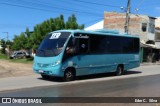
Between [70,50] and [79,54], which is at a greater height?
[70,50]

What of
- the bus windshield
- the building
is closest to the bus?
the bus windshield

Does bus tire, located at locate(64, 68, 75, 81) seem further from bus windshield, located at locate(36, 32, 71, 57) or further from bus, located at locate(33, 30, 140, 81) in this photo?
bus windshield, located at locate(36, 32, 71, 57)

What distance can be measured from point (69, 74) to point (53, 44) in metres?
1.88

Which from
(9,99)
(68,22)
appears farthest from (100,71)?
(68,22)

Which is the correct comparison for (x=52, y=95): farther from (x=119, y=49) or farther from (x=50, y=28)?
(x=50, y=28)

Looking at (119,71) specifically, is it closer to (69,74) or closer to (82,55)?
(82,55)

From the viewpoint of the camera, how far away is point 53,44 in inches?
786

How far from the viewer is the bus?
1950cm

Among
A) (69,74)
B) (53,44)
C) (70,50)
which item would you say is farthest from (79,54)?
(53,44)

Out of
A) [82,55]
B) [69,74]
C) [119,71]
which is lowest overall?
[119,71]

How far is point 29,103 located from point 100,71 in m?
11.6

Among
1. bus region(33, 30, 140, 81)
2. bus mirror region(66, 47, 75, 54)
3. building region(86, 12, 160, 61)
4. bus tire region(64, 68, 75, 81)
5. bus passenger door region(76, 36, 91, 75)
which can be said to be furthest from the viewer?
building region(86, 12, 160, 61)

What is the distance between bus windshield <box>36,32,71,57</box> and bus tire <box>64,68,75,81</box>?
1265 millimetres

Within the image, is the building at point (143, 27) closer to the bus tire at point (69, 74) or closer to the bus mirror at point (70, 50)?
the bus tire at point (69, 74)
